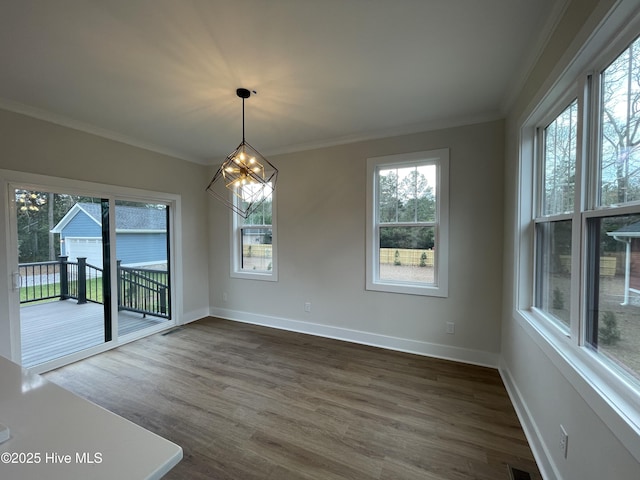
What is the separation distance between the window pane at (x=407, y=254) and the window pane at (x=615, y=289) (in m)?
1.82

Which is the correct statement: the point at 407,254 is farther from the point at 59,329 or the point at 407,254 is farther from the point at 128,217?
the point at 59,329

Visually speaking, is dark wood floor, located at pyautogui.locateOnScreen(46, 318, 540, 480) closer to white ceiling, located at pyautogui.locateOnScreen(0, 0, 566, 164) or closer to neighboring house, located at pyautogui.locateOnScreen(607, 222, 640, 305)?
neighboring house, located at pyautogui.locateOnScreen(607, 222, 640, 305)

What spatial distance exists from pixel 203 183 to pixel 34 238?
225 cm

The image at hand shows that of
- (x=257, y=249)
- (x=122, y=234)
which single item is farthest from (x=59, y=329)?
(x=257, y=249)

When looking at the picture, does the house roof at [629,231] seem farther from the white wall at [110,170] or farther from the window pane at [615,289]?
the white wall at [110,170]

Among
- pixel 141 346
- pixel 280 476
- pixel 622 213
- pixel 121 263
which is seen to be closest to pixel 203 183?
pixel 121 263

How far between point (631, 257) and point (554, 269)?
79 centimetres

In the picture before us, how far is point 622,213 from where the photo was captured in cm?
114

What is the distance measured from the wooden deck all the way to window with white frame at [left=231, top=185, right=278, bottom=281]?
1.72m

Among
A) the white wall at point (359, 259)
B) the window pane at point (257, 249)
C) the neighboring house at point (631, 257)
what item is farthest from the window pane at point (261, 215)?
the neighboring house at point (631, 257)

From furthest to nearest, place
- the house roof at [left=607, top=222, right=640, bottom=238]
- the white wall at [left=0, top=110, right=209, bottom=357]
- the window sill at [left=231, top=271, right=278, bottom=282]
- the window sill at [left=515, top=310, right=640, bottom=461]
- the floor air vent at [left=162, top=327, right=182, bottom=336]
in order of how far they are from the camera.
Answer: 1. the window sill at [left=231, top=271, right=278, bottom=282]
2. the floor air vent at [left=162, top=327, right=182, bottom=336]
3. the white wall at [left=0, top=110, right=209, bottom=357]
4. the house roof at [left=607, top=222, right=640, bottom=238]
5. the window sill at [left=515, top=310, right=640, bottom=461]

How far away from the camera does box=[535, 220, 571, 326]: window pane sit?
1.66m

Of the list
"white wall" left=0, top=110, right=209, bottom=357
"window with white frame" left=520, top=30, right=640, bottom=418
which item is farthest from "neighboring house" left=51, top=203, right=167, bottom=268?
"window with white frame" left=520, top=30, right=640, bottom=418

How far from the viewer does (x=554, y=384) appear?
5.12 feet
